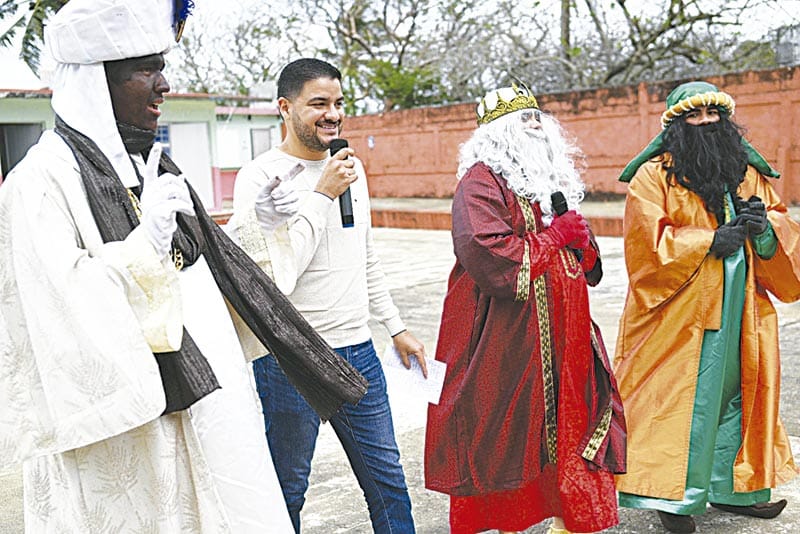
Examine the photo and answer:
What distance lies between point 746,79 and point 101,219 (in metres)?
15.5

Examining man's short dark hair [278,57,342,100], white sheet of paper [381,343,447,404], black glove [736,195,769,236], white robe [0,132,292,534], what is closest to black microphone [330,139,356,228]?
man's short dark hair [278,57,342,100]

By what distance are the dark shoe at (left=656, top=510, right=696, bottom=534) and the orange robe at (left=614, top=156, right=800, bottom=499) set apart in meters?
0.11

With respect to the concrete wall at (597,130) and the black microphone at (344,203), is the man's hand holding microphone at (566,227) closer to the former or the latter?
the black microphone at (344,203)

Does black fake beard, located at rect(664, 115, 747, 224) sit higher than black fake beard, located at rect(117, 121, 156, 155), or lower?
lower

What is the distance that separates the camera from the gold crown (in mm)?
A: 3754

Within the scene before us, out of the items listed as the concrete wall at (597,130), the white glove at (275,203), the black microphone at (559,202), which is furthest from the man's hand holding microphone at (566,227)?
the concrete wall at (597,130)

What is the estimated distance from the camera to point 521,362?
356cm

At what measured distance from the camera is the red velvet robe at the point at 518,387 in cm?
350

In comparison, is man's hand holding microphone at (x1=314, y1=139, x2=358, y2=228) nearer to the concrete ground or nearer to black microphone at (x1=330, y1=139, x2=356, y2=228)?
black microphone at (x1=330, y1=139, x2=356, y2=228)

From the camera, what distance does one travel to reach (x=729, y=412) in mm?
4066

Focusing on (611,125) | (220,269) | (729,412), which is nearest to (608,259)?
(611,125)

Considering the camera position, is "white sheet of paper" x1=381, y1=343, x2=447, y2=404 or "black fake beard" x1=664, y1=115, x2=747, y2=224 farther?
"black fake beard" x1=664, y1=115, x2=747, y2=224

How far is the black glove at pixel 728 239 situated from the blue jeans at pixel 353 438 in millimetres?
1521

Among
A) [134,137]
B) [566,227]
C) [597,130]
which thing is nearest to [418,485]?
[566,227]
